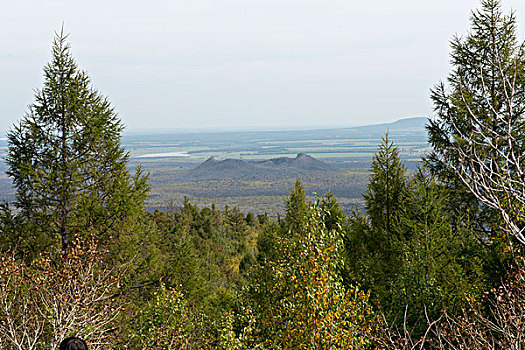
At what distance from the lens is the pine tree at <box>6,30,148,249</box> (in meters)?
13.9

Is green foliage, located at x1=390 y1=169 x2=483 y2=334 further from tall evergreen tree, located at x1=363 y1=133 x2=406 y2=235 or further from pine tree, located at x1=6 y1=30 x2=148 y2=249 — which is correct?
pine tree, located at x1=6 y1=30 x2=148 y2=249

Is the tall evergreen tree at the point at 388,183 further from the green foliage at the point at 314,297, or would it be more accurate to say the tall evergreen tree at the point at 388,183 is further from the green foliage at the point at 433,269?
the green foliage at the point at 314,297

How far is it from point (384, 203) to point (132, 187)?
8665mm

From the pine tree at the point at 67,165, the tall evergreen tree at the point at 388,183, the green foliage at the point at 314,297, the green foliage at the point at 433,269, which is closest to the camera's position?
the green foliage at the point at 314,297

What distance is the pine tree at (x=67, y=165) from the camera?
13.9 metres

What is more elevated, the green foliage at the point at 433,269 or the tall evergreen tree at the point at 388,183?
the tall evergreen tree at the point at 388,183

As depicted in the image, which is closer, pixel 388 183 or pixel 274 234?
pixel 274 234

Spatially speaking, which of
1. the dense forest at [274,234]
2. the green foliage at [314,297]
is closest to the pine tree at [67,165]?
the dense forest at [274,234]

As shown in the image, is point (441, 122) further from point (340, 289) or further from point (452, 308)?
point (340, 289)

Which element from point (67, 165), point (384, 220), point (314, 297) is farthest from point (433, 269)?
point (67, 165)

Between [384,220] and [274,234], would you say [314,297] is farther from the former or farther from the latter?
[384,220]

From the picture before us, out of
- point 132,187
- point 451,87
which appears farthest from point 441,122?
point 132,187

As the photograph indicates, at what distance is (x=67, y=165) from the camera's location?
1393cm

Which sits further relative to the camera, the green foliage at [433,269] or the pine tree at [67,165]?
the pine tree at [67,165]
